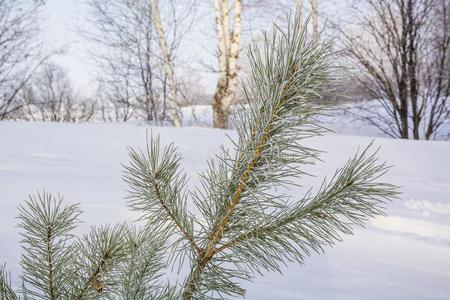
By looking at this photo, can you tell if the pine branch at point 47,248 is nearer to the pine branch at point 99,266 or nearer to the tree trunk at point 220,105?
the pine branch at point 99,266

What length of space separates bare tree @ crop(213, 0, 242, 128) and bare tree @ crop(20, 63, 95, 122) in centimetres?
1104

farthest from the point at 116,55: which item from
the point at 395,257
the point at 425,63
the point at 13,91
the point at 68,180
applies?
the point at 395,257

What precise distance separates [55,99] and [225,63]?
531 inches

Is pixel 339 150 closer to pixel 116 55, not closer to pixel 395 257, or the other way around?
pixel 395 257

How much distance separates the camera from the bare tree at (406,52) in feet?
21.9

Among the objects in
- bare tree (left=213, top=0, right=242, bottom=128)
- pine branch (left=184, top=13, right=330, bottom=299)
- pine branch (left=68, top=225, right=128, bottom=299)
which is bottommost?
pine branch (left=68, top=225, right=128, bottom=299)

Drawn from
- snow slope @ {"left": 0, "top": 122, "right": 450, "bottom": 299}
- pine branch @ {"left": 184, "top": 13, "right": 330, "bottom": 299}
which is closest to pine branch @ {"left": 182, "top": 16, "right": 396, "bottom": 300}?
pine branch @ {"left": 184, "top": 13, "right": 330, "bottom": 299}

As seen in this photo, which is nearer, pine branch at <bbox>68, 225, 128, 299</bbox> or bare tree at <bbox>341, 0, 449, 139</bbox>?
pine branch at <bbox>68, 225, 128, 299</bbox>

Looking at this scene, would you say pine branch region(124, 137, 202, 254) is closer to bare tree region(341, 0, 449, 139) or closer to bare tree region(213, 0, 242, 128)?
bare tree region(213, 0, 242, 128)

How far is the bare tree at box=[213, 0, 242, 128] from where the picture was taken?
244 inches

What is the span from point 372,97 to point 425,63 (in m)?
1.21

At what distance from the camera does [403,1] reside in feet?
21.5

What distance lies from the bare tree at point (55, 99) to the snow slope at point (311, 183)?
11737 millimetres

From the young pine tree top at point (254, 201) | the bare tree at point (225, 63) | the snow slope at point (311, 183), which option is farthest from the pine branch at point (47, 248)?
the bare tree at point (225, 63)
